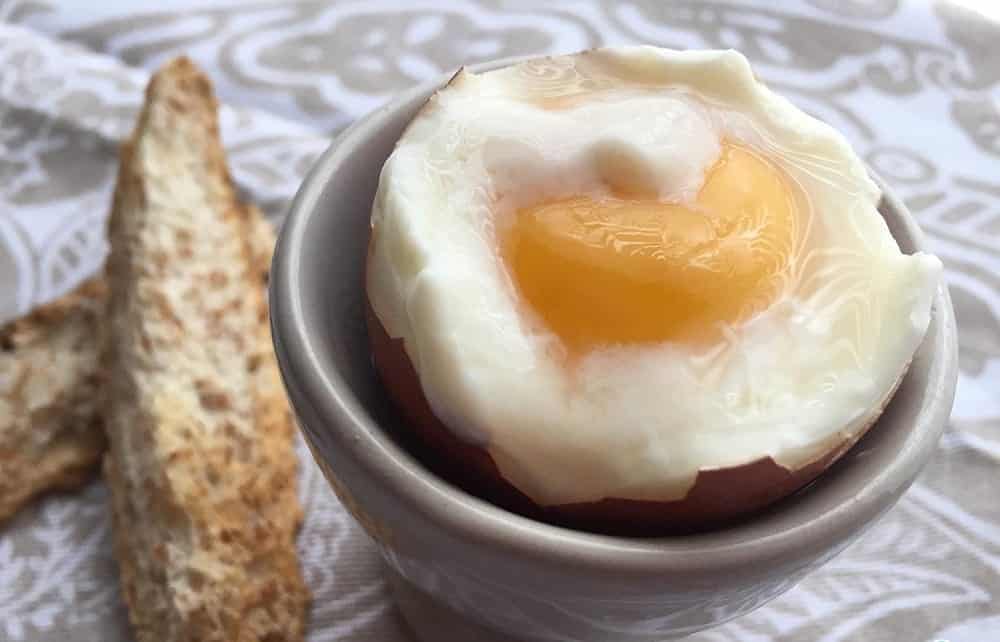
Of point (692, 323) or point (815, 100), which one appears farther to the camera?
point (815, 100)

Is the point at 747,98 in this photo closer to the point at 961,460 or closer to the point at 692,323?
the point at 692,323

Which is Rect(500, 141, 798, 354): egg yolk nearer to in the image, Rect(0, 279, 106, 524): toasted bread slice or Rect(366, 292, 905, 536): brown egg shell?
Rect(366, 292, 905, 536): brown egg shell

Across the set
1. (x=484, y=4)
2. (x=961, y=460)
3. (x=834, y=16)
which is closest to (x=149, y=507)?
(x=961, y=460)

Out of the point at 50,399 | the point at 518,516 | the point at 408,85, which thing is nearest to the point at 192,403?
the point at 50,399

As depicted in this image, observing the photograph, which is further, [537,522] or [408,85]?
[408,85]

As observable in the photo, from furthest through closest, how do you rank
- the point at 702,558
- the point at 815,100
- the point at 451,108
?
the point at 815,100, the point at 451,108, the point at 702,558

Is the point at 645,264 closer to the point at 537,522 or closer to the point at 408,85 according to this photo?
the point at 537,522
